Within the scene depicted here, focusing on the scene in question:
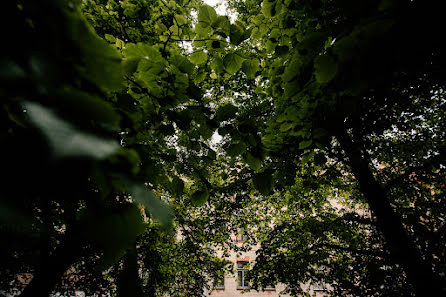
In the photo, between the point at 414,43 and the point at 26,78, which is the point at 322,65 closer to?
the point at 414,43

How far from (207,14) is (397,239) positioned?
713 centimetres

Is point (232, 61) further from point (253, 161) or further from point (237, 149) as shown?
point (253, 161)

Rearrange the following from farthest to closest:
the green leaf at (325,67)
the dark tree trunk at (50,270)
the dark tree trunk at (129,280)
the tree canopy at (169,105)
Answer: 1. the dark tree trunk at (129,280)
2. the dark tree trunk at (50,270)
3. the green leaf at (325,67)
4. the tree canopy at (169,105)

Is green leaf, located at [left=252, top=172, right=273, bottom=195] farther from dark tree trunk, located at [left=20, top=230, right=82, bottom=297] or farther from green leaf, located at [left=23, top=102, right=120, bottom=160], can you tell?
dark tree trunk, located at [left=20, top=230, right=82, bottom=297]

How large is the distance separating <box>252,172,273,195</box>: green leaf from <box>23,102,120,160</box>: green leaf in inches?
62.2

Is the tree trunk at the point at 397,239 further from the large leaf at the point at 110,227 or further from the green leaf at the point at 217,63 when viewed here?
the large leaf at the point at 110,227

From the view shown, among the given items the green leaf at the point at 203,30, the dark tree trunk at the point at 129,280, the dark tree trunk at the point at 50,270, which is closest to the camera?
the green leaf at the point at 203,30

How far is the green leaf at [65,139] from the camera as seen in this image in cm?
32

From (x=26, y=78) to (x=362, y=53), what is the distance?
1.26 m

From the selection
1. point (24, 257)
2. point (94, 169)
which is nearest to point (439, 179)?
point (94, 169)

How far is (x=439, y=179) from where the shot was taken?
607cm

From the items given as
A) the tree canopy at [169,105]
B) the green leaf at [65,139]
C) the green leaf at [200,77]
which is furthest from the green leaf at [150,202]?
the green leaf at [200,77]

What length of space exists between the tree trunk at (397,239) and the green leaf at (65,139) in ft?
19.3

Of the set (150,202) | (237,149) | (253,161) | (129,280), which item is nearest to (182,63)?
(237,149)
